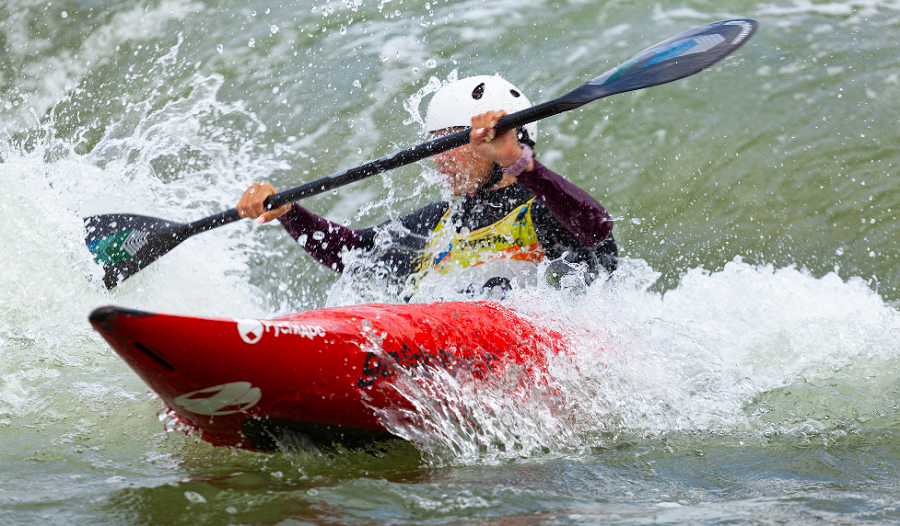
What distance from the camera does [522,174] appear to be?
7.95 feet

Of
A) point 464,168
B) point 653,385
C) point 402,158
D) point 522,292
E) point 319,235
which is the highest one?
point 402,158

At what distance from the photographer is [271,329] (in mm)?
1809

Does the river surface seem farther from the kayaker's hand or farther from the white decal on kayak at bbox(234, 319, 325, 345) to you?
the kayaker's hand

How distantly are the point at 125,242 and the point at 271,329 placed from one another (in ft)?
6.22

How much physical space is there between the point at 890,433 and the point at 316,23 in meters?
5.27

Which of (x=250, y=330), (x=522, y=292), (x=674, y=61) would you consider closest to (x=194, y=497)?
(x=250, y=330)

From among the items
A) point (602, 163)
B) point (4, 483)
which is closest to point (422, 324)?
point (4, 483)

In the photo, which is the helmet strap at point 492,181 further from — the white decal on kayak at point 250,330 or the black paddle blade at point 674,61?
the white decal on kayak at point 250,330

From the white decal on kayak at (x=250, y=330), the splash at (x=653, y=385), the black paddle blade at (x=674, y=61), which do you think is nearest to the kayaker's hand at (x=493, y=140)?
the black paddle blade at (x=674, y=61)

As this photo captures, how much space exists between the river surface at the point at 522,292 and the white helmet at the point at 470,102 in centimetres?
44

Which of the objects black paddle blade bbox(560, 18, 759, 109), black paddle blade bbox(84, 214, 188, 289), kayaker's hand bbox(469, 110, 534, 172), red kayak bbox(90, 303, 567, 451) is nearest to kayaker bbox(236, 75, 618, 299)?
kayaker's hand bbox(469, 110, 534, 172)

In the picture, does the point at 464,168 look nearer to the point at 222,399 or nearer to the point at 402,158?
the point at 402,158

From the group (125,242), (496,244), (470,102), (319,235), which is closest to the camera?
(496,244)

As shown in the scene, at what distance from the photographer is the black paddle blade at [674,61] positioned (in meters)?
2.54
